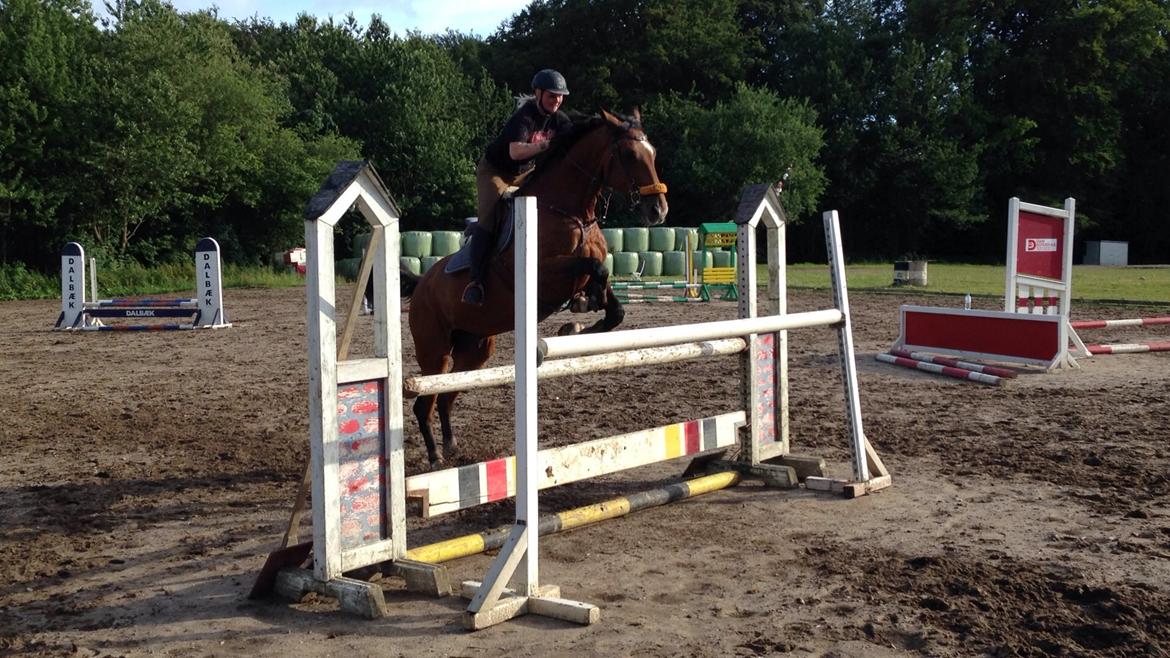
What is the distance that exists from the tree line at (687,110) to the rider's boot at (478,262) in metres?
25.4

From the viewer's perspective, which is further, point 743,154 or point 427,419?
point 743,154

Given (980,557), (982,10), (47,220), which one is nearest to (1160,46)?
(982,10)

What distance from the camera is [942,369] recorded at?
10016 mm

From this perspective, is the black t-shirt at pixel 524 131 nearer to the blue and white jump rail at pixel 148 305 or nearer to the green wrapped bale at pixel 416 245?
the blue and white jump rail at pixel 148 305

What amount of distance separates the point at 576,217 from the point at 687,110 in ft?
125

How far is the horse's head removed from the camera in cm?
521

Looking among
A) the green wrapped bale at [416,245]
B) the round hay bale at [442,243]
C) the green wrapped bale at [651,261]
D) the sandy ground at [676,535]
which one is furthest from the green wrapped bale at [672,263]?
the sandy ground at [676,535]

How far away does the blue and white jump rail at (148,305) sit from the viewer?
613 inches

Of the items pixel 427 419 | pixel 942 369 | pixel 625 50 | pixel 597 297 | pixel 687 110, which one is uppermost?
pixel 625 50

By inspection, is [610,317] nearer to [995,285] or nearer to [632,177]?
[632,177]

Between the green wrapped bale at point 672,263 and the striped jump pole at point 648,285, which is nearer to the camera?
the striped jump pole at point 648,285

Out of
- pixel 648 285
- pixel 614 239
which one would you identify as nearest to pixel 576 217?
pixel 648 285

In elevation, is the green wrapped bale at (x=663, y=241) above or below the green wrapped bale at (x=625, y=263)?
above

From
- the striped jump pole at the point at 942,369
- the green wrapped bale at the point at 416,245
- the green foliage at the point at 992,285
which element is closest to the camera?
the striped jump pole at the point at 942,369
